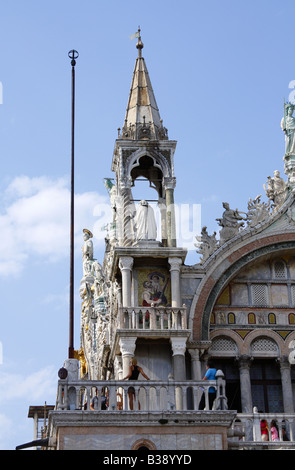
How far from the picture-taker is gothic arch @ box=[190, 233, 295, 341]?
3397 cm

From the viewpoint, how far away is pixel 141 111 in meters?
35.9

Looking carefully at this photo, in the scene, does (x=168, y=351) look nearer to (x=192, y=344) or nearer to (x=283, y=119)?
(x=192, y=344)

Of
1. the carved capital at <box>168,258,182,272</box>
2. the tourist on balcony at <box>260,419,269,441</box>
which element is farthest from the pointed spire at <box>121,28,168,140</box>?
the tourist on balcony at <box>260,419,269,441</box>

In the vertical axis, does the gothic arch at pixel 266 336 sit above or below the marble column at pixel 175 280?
below

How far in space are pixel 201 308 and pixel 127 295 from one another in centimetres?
226

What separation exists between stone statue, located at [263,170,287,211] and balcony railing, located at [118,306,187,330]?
4.85 m

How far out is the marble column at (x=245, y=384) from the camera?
33875 millimetres

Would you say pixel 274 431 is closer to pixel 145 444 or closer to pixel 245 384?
pixel 145 444

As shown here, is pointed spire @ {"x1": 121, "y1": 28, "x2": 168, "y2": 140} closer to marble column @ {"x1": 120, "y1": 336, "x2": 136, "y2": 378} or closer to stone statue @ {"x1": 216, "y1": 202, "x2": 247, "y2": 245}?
stone statue @ {"x1": 216, "y1": 202, "x2": 247, "y2": 245}

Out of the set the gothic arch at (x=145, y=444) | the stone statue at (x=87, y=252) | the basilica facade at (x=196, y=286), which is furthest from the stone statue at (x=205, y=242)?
the stone statue at (x=87, y=252)

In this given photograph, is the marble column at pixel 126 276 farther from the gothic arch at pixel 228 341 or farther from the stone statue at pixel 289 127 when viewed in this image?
the stone statue at pixel 289 127

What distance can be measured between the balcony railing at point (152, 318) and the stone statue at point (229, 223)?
10.3ft

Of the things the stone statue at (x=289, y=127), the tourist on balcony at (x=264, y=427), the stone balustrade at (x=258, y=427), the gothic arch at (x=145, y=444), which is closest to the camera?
the gothic arch at (x=145, y=444)

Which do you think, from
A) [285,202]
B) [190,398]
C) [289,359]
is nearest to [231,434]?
[190,398]
